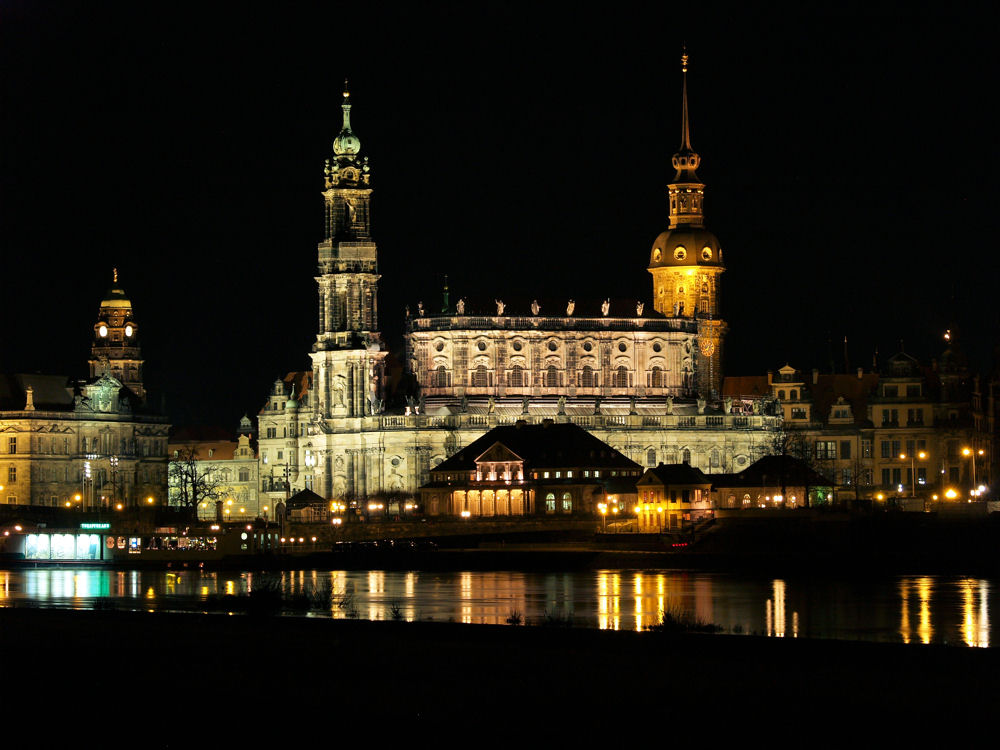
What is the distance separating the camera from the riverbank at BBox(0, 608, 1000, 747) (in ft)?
98.0

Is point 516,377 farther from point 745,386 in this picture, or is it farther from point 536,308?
point 745,386

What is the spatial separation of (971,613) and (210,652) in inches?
904

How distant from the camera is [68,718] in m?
30.9

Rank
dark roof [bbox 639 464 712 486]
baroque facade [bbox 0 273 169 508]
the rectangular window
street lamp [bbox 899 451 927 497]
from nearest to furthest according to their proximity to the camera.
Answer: dark roof [bbox 639 464 712 486] < street lamp [bbox 899 451 927 497] < the rectangular window < baroque facade [bbox 0 273 169 508]

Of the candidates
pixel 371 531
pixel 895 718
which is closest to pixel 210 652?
pixel 895 718

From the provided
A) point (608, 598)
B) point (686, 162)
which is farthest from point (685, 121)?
point (608, 598)

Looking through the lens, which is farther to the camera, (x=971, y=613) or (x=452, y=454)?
(x=452, y=454)

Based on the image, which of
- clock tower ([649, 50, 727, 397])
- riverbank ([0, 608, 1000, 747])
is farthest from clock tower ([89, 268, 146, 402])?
riverbank ([0, 608, 1000, 747])

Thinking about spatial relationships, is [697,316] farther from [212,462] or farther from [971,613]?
[971,613]

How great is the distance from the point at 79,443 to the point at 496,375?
99.8ft

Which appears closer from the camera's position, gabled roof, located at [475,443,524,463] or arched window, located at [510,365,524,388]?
gabled roof, located at [475,443,524,463]

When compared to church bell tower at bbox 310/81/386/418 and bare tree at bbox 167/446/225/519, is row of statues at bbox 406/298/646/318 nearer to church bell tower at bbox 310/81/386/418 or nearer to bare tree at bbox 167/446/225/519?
church bell tower at bbox 310/81/386/418

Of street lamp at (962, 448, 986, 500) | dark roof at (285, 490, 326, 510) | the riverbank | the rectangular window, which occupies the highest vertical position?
the rectangular window

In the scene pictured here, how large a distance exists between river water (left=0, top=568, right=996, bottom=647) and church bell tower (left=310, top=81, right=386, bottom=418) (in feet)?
118
